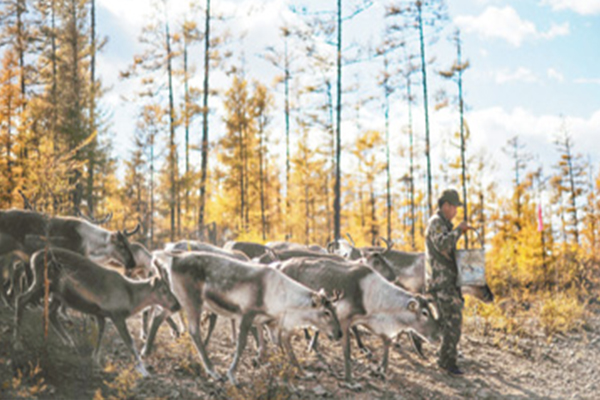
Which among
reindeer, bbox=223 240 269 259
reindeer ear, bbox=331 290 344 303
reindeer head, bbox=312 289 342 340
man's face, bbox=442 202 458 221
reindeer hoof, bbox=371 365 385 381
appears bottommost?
reindeer hoof, bbox=371 365 385 381

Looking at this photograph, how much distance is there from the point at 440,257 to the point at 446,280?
0.36 meters

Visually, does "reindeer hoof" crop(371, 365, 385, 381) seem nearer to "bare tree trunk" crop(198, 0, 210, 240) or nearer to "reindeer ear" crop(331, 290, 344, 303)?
"reindeer ear" crop(331, 290, 344, 303)

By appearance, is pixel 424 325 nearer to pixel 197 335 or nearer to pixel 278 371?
pixel 278 371

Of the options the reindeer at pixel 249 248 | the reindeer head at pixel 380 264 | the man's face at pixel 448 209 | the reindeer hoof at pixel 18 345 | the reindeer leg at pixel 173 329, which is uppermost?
the man's face at pixel 448 209

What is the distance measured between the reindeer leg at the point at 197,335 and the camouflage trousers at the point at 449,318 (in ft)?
12.1

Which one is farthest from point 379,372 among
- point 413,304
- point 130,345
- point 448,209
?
point 130,345

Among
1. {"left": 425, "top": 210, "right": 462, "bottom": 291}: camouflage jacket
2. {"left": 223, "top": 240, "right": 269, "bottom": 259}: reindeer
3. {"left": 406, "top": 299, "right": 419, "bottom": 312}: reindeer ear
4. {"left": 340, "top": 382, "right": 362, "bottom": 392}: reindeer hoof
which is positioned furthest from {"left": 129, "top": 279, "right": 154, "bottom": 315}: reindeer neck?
{"left": 223, "top": 240, "right": 269, "bottom": 259}: reindeer

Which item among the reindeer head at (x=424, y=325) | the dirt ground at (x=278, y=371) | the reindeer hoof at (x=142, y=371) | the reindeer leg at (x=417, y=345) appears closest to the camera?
the dirt ground at (x=278, y=371)

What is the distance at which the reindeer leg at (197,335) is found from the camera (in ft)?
23.0

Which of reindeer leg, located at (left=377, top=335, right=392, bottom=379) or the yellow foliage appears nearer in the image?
reindeer leg, located at (left=377, top=335, right=392, bottom=379)

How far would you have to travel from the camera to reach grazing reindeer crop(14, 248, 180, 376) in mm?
7180

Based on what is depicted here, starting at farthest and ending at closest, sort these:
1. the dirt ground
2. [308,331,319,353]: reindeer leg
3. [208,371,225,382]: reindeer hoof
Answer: [308,331,319,353]: reindeer leg → [208,371,225,382]: reindeer hoof → the dirt ground

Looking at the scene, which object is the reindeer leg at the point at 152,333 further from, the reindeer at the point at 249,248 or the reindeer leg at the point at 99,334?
the reindeer at the point at 249,248

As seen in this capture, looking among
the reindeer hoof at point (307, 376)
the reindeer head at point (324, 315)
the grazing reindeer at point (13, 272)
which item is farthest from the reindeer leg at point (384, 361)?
the grazing reindeer at point (13, 272)
